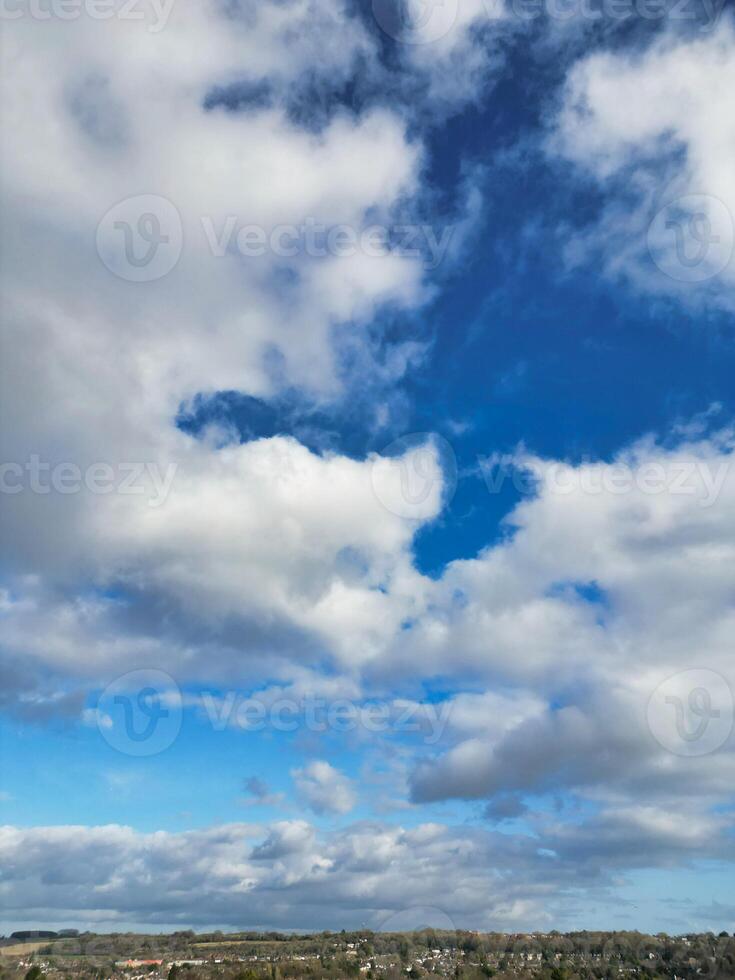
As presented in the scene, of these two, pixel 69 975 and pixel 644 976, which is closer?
pixel 644 976

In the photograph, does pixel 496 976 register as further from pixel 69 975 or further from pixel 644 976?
pixel 69 975

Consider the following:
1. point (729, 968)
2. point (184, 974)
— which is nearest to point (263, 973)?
point (184, 974)

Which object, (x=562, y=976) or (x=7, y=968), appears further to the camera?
(x=7, y=968)

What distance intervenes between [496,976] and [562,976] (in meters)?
25.8

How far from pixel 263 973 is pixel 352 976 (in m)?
23.7

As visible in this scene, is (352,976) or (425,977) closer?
(352,976)

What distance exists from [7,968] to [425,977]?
101261 mm

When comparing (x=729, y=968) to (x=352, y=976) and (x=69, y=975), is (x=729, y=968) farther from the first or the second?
(x=69, y=975)

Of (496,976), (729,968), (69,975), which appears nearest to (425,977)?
(496,976)

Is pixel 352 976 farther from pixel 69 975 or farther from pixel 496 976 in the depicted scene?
pixel 69 975

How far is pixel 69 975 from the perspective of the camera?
191500mm

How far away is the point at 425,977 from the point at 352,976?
23.2 meters

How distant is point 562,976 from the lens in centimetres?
17125

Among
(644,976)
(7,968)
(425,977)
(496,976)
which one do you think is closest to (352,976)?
(425,977)
